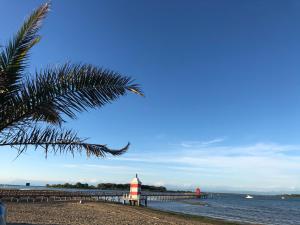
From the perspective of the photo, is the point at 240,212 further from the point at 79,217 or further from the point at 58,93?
the point at 58,93

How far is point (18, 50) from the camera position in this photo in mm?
6754

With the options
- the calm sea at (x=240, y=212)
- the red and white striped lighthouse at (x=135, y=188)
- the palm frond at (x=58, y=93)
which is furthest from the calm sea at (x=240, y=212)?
the palm frond at (x=58, y=93)

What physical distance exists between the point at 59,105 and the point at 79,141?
0.87m

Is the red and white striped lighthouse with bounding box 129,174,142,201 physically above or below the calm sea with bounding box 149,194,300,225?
above

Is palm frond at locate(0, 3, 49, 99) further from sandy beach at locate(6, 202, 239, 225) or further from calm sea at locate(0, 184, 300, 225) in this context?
calm sea at locate(0, 184, 300, 225)

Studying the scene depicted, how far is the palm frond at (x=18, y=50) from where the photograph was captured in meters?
6.68

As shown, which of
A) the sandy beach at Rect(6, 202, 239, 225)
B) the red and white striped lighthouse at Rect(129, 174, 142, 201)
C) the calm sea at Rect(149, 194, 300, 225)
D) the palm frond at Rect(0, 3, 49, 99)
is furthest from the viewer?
the red and white striped lighthouse at Rect(129, 174, 142, 201)

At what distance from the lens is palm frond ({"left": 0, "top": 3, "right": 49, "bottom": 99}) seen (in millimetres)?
6684

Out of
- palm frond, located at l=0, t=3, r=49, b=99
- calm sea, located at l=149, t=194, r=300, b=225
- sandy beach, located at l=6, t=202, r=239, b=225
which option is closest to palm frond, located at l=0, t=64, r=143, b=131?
palm frond, located at l=0, t=3, r=49, b=99

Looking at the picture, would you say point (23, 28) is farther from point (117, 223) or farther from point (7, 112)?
point (117, 223)

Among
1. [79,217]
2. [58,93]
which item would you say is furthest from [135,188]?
[58,93]

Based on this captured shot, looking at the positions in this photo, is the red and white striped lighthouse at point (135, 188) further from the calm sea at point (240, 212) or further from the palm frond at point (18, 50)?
the palm frond at point (18, 50)

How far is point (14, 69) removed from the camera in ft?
22.1

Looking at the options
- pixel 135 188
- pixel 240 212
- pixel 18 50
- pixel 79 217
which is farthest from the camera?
pixel 240 212
